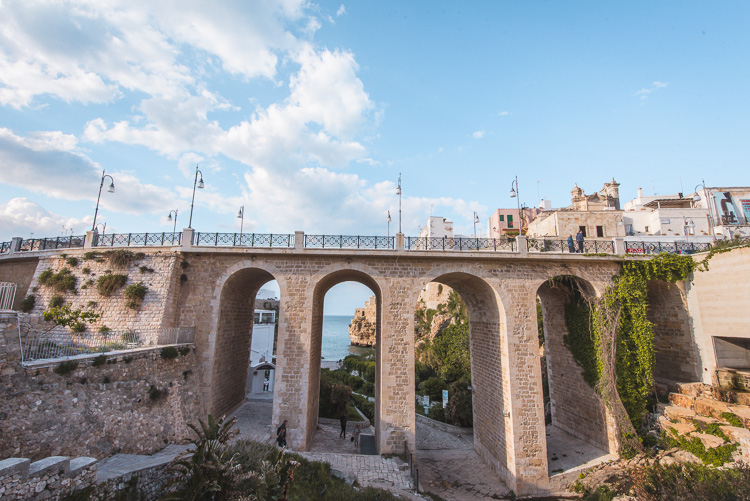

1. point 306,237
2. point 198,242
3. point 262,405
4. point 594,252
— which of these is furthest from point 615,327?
point 198,242

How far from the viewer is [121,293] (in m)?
12.8

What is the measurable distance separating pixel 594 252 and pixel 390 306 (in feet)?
30.1

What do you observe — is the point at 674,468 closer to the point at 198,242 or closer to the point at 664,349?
the point at 664,349

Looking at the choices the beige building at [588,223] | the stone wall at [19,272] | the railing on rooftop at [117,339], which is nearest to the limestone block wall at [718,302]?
the beige building at [588,223]

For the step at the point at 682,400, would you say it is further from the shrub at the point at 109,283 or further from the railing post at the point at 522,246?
the shrub at the point at 109,283

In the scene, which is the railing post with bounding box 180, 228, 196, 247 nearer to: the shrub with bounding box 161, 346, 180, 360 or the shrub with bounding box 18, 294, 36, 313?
the shrub with bounding box 161, 346, 180, 360

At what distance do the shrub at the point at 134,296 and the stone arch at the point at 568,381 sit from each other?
1652cm

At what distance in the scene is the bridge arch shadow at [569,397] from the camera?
13438 mm

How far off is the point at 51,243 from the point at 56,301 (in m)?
3.47

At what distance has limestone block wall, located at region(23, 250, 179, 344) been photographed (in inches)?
485

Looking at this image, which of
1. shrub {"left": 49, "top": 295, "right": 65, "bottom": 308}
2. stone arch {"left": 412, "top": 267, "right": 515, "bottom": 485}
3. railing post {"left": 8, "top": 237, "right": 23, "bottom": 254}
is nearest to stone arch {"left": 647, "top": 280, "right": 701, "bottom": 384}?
stone arch {"left": 412, "top": 267, "right": 515, "bottom": 485}

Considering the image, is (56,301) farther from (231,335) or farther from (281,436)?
(281,436)

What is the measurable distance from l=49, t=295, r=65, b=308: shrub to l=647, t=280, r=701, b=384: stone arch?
24.0m

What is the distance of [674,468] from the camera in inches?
A: 380
